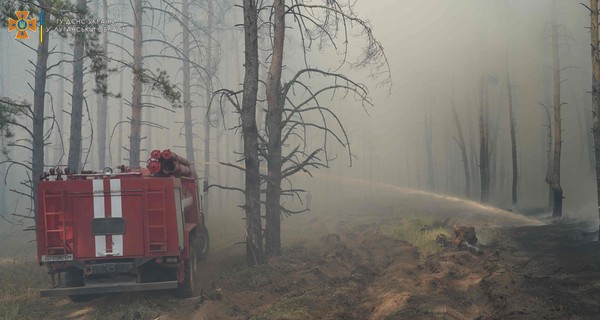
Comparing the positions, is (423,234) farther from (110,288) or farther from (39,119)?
(39,119)

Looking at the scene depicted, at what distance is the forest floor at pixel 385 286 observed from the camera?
6.59m

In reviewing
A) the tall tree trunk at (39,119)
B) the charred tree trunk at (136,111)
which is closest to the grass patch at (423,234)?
the charred tree trunk at (136,111)

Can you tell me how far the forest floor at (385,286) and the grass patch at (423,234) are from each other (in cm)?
6

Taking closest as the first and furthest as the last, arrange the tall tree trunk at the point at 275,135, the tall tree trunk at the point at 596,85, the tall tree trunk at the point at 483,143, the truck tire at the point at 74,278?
the truck tire at the point at 74,278
the tall tree trunk at the point at 275,135
the tall tree trunk at the point at 596,85
the tall tree trunk at the point at 483,143

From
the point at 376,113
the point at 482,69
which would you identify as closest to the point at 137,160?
the point at 482,69

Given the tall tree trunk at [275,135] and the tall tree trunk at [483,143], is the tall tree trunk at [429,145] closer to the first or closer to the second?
the tall tree trunk at [483,143]

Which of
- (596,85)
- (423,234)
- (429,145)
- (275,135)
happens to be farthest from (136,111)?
(429,145)

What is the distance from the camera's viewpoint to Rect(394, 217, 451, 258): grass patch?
1145 centimetres

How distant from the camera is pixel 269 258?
11.6m

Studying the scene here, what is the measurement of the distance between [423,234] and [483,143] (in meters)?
15.1

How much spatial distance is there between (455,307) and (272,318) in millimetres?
2614

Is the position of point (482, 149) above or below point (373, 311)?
above

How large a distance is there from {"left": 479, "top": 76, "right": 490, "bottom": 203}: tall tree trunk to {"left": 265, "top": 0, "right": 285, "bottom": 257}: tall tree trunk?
17.6 m

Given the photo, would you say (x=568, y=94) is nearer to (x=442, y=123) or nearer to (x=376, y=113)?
(x=442, y=123)
